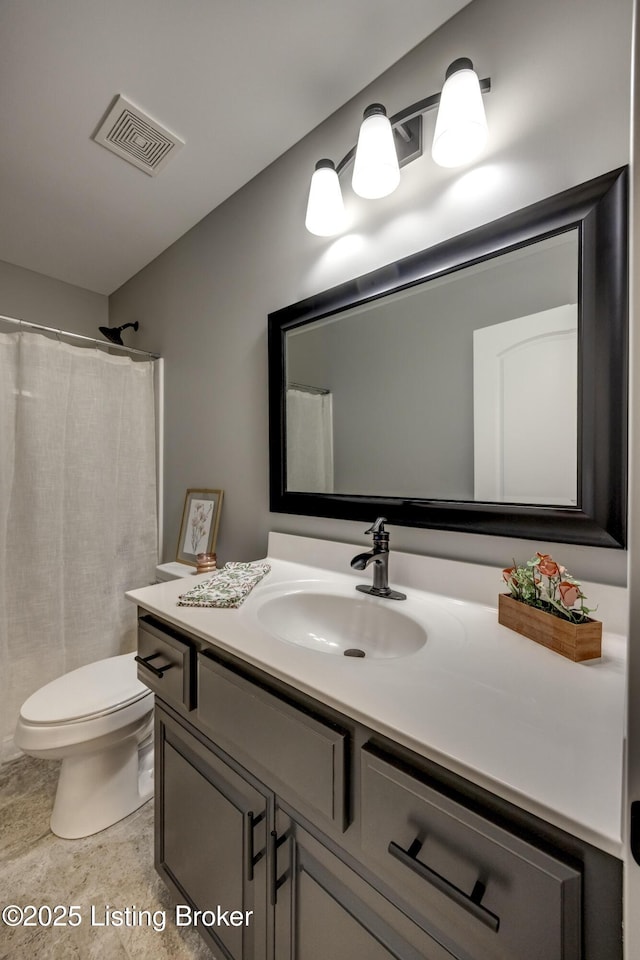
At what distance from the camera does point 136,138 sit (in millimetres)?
1419

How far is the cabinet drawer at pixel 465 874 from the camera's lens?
0.40 meters

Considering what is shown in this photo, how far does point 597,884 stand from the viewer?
386 millimetres

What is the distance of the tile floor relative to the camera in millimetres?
1023

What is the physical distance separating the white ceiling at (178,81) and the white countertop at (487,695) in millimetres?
1468

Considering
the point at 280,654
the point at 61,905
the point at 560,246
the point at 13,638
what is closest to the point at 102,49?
the point at 560,246

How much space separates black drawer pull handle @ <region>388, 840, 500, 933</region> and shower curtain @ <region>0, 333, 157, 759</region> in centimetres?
180

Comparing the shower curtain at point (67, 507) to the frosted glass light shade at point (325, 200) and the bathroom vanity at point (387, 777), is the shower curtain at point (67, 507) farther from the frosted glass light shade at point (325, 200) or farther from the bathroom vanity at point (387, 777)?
the frosted glass light shade at point (325, 200)

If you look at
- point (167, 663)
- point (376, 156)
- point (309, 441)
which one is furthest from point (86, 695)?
point (376, 156)

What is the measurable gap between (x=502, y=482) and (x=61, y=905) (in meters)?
A: 1.68

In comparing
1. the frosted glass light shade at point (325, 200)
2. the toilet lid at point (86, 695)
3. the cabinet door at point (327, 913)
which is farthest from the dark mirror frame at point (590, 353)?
the toilet lid at point (86, 695)

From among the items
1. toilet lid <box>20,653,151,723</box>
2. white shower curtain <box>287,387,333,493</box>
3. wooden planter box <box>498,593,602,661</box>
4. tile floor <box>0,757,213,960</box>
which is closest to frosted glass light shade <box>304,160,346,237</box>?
white shower curtain <box>287,387,333,493</box>

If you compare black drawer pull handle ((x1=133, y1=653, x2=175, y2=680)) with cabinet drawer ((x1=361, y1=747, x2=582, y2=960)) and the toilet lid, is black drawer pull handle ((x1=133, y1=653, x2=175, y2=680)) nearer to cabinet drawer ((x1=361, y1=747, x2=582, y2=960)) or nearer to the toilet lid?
the toilet lid

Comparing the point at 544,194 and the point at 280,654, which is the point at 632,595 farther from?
the point at 544,194

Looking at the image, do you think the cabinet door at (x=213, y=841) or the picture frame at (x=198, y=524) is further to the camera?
the picture frame at (x=198, y=524)
